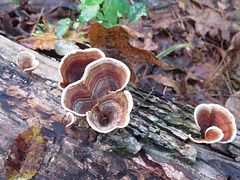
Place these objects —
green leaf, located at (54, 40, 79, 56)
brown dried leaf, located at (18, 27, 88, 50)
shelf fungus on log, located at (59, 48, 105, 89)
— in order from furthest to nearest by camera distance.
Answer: brown dried leaf, located at (18, 27, 88, 50) → green leaf, located at (54, 40, 79, 56) → shelf fungus on log, located at (59, 48, 105, 89)

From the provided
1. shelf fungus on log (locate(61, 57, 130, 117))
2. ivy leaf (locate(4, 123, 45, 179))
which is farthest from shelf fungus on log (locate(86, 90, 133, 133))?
ivy leaf (locate(4, 123, 45, 179))

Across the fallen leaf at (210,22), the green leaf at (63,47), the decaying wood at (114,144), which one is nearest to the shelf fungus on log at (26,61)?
the decaying wood at (114,144)

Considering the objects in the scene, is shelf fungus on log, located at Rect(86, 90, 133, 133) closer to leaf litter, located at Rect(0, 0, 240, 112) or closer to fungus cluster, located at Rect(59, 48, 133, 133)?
fungus cluster, located at Rect(59, 48, 133, 133)

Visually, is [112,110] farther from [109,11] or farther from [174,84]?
[174,84]

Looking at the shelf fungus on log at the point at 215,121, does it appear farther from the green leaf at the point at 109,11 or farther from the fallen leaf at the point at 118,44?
the green leaf at the point at 109,11

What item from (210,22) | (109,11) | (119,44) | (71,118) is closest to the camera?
(71,118)

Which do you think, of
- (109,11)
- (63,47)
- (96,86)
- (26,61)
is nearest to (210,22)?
(109,11)
